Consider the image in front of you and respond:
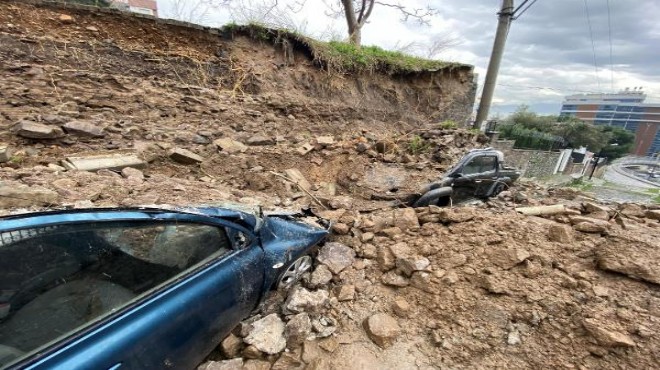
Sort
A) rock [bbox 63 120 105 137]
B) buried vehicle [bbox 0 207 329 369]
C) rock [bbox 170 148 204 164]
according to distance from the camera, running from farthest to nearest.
→ rock [bbox 170 148 204 164]
rock [bbox 63 120 105 137]
buried vehicle [bbox 0 207 329 369]

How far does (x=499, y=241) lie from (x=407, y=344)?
1256mm

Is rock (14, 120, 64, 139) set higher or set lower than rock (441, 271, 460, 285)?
higher

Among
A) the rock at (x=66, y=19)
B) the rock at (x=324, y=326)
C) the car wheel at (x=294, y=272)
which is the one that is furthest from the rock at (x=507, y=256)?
the rock at (x=66, y=19)

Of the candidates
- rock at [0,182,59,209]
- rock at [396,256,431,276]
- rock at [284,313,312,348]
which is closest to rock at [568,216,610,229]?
rock at [396,256,431,276]

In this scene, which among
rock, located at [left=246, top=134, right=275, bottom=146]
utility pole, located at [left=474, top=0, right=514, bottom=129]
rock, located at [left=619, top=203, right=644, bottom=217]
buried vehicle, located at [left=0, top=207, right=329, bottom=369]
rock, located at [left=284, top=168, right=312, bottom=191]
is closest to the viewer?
buried vehicle, located at [left=0, top=207, right=329, bottom=369]

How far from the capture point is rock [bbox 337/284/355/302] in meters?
2.56

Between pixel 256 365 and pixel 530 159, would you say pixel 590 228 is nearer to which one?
pixel 256 365

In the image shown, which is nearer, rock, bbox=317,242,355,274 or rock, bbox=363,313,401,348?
rock, bbox=363,313,401,348

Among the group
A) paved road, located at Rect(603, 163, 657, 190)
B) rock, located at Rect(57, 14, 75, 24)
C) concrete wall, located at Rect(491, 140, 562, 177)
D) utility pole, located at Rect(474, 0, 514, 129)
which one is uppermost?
utility pole, located at Rect(474, 0, 514, 129)

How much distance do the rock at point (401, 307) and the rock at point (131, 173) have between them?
3.43m

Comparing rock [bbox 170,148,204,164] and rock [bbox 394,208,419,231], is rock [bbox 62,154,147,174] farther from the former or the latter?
rock [bbox 394,208,419,231]

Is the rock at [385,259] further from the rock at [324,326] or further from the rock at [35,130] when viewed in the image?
the rock at [35,130]

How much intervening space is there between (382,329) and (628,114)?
76659mm

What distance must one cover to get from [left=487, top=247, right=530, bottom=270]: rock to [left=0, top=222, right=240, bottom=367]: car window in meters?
2.36
